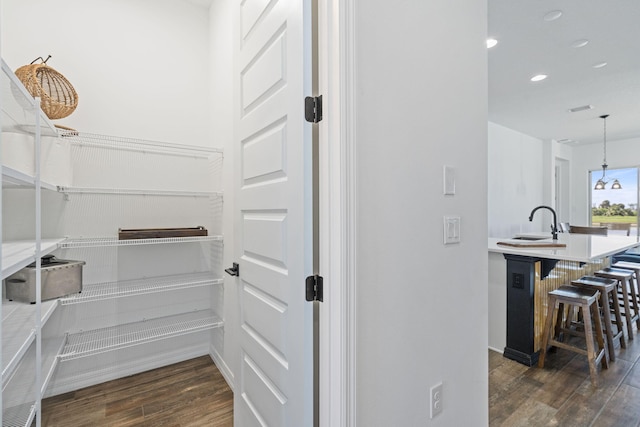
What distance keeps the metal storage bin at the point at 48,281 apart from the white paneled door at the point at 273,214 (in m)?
0.98

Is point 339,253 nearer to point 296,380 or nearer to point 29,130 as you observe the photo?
point 296,380

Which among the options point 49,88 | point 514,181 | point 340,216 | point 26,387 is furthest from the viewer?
point 514,181

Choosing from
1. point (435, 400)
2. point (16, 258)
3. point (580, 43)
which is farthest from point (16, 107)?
point (580, 43)

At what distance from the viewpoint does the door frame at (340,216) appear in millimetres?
1035

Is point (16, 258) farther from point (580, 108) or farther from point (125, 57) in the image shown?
point (580, 108)

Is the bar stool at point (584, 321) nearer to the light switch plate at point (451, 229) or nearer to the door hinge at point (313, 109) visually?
the light switch plate at point (451, 229)

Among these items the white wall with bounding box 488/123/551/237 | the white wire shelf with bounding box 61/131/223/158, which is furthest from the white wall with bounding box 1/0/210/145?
the white wall with bounding box 488/123/551/237

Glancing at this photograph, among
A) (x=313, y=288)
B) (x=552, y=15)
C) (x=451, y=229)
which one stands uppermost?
(x=552, y=15)

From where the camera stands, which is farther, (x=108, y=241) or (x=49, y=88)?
(x=108, y=241)

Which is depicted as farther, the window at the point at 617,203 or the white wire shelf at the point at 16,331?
the window at the point at 617,203

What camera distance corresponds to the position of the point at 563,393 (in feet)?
7.02

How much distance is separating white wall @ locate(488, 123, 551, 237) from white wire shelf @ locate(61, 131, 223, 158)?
491 centimetres

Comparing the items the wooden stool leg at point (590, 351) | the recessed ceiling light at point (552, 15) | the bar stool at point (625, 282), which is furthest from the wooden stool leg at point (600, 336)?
the recessed ceiling light at point (552, 15)

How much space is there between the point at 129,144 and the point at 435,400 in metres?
2.52
